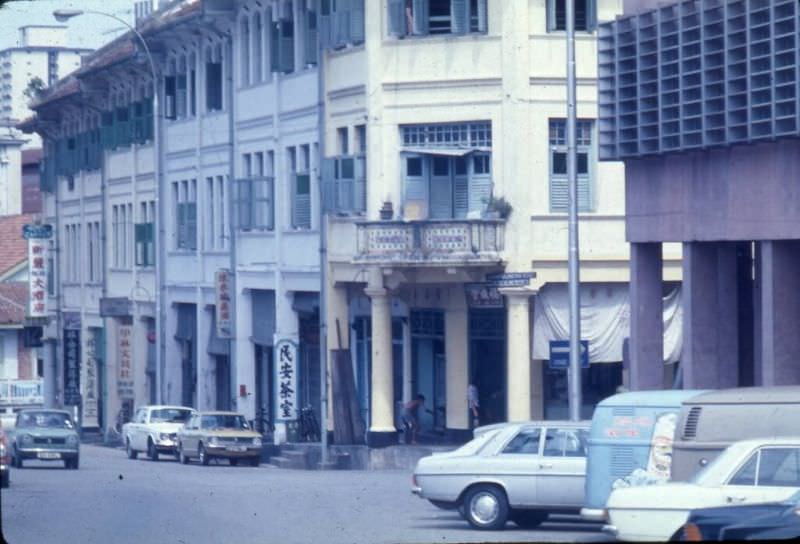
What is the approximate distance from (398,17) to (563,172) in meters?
4.74

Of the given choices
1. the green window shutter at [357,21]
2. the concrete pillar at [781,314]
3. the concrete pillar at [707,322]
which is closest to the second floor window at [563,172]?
the green window shutter at [357,21]

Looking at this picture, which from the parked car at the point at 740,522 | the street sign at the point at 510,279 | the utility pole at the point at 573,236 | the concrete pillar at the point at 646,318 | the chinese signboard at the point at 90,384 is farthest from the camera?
the chinese signboard at the point at 90,384

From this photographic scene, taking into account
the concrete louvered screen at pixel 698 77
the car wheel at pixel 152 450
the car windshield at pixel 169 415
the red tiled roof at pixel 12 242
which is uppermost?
the concrete louvered screen at pixel 698 77

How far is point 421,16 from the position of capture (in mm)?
40531

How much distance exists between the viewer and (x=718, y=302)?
29906mm

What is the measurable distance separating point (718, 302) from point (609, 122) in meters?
3.25

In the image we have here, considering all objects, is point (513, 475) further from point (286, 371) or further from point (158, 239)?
point (158, 239)

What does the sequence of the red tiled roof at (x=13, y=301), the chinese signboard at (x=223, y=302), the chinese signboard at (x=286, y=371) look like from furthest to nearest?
the red tiled roof at (x=13, y=301) < the chinese signboard at (x=223, y=302) < the chinese signboard at (x=286, y=371)

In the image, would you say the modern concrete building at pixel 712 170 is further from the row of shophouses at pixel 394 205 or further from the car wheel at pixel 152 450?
the car wheel at pixel 152 450

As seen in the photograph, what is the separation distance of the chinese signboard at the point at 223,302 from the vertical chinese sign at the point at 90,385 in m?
14.7

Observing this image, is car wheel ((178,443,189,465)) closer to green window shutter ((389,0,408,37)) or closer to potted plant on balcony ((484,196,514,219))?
potted plant on balcony ((484,196,514,219))

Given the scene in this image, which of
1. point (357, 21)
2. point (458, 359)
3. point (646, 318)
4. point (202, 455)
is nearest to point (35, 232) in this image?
point (202, 455)

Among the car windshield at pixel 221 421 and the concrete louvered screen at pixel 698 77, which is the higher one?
the concrete louvered screen at pixel 698 77

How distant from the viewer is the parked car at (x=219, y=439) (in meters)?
41.9
